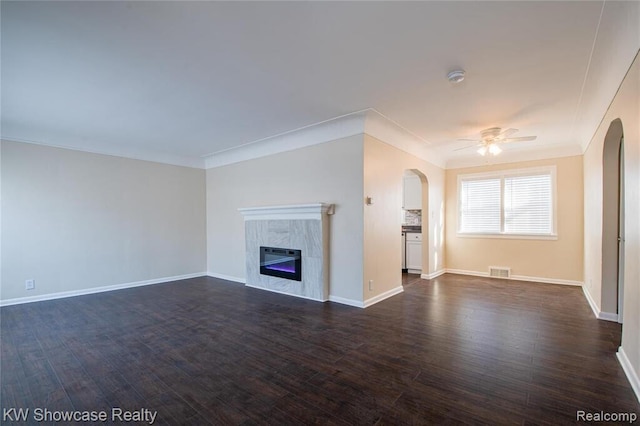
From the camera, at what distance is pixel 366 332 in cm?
330

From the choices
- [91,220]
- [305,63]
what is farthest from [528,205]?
[91,220]

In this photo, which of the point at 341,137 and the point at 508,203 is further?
the point at 508,203

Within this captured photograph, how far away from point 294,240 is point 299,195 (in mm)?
784

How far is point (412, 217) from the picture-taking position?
7633 millimetres

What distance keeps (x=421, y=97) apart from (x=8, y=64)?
4.16m

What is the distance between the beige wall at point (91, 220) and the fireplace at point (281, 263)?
230cm

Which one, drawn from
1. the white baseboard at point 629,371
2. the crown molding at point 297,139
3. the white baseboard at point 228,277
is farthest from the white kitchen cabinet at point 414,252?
the white baseboard at point 629,371

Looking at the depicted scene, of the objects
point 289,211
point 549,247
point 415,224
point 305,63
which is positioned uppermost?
point 305,63

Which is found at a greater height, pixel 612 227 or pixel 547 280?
pixel 612 227

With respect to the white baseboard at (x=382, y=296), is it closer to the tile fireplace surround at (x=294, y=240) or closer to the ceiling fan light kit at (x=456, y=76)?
the tile fireplace surround at (x=294, y=240)

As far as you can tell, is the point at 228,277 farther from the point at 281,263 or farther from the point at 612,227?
the point at 612,227

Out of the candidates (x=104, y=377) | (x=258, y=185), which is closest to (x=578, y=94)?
(x=258, y=185)

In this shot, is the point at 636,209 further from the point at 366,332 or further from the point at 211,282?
the point at 211,282

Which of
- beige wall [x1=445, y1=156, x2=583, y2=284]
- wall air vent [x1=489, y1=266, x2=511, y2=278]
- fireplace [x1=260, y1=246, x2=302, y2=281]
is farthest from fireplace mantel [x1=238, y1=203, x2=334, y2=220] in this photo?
wall air vent [x1=489, y1=266, x2=511, y2=278]
